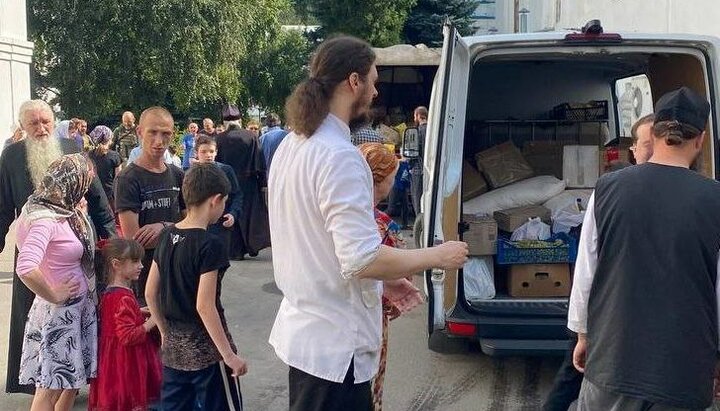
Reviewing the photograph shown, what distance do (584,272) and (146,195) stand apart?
2.54m

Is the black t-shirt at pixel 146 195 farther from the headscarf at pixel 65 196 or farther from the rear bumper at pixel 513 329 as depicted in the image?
the rear bumper at pixel 513 329

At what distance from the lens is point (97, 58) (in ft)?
88.3

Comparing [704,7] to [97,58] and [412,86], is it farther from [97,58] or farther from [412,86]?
[97,58]

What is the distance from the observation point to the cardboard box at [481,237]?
5.75m

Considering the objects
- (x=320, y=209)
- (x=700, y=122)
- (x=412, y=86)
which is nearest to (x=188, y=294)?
(x=320, y=209)

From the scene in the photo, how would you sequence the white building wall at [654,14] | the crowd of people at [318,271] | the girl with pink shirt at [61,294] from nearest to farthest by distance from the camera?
the crowd of people at [318,271] < the girl with pink shirt at [61,294] < the white building wall at [654,14]

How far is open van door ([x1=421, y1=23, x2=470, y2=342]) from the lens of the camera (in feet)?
15.5

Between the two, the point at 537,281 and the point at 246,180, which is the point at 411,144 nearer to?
the point at 537,281

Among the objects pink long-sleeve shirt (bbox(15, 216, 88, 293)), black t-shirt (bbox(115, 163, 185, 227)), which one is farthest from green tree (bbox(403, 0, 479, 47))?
Result: pink long-sleeve shirt (bbox(15, 216, 88, 293))

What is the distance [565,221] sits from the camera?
244 inches

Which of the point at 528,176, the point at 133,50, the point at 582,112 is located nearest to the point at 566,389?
the point at 528,176

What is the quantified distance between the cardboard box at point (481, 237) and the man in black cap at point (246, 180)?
4.21 meters

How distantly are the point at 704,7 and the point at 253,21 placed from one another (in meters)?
22.0

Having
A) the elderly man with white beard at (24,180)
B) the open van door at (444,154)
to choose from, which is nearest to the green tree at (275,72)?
the open van door at (444,154)
